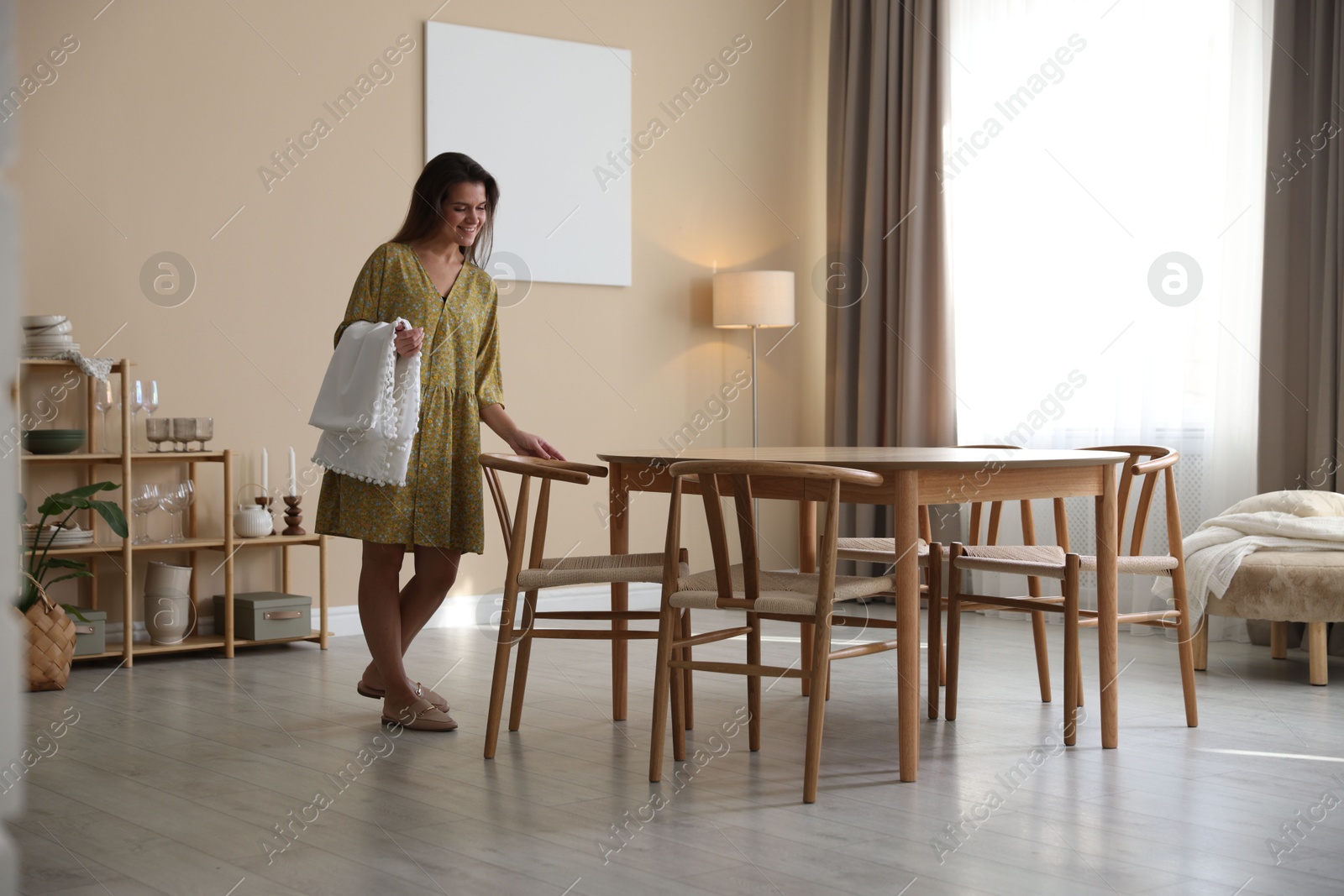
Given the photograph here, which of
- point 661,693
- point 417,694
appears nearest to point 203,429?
point 417,694

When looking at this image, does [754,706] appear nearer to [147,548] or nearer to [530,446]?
[530,446]

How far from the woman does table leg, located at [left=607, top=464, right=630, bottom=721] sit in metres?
0.17

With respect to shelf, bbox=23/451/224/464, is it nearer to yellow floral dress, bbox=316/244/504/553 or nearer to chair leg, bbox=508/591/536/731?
yellow floral dress, bbox=316/244/504/553

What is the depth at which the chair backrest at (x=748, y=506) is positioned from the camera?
2359mm

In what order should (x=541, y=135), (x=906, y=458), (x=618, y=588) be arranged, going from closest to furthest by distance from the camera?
1. (x=906, y=458)
2. (x=618, y=588)
3. (x=541, y=135)

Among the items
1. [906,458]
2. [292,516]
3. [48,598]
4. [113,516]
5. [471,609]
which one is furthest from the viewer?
[471,609]

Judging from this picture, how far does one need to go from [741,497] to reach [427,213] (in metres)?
1.14

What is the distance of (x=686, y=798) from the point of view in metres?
2.43

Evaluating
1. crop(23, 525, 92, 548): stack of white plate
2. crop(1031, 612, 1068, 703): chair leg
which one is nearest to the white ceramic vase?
crop(23, 525, 92, 548): stack of white plate

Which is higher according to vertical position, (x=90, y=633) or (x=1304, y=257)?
(x=1304, y=257)

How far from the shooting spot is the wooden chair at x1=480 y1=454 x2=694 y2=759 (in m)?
2.74

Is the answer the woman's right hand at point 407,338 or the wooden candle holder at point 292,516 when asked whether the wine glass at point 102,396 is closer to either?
the wooden candle holder at point 292,516

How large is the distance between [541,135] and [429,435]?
2.39 m

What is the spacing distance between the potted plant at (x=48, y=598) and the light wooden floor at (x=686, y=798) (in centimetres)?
10
